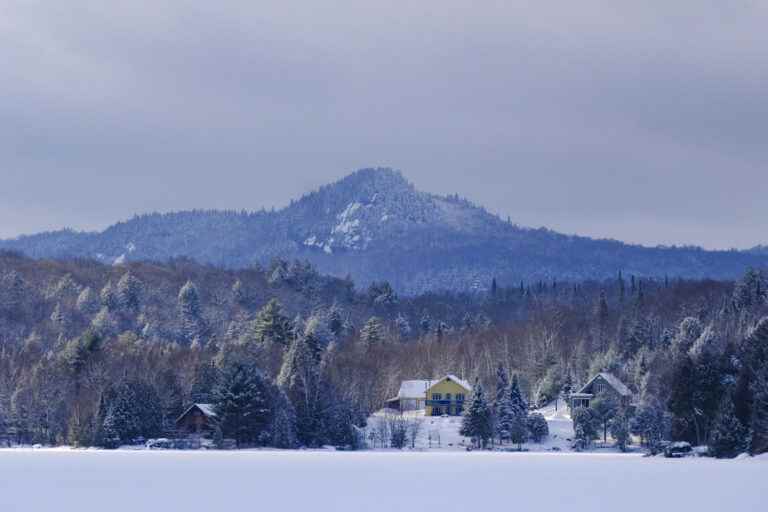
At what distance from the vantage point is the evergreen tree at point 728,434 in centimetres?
8431

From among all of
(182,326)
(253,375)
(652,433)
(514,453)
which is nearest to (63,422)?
(253,375)

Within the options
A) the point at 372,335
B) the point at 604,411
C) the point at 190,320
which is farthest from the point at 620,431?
the point at 190,320

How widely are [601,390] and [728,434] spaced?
38.0 metres

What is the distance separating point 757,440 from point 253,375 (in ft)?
135

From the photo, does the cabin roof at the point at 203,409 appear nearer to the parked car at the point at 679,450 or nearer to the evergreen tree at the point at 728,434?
the parked car at the point at 679,450

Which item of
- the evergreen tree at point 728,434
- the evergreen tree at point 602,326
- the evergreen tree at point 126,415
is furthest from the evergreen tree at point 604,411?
the evergreen tree at point 126,415

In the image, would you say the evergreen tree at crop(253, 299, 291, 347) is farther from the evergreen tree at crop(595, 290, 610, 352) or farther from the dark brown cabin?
the evergreen tree at crop(595, 290, 610, 352)

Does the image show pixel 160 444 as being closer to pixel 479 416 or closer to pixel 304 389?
pixel 304 389

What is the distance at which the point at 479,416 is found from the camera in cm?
11044

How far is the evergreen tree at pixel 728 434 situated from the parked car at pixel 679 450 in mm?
5238

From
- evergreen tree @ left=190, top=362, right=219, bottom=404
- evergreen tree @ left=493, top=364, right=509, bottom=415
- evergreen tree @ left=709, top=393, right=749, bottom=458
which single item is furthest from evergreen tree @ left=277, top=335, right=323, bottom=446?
evergreen tree @ left=709, top=393, right=749, bottom=458

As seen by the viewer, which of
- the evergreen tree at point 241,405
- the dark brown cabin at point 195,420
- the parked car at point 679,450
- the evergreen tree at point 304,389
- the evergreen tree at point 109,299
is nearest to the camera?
the parked car at point 679,450

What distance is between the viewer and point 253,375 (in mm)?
100562

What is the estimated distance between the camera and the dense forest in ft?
308
